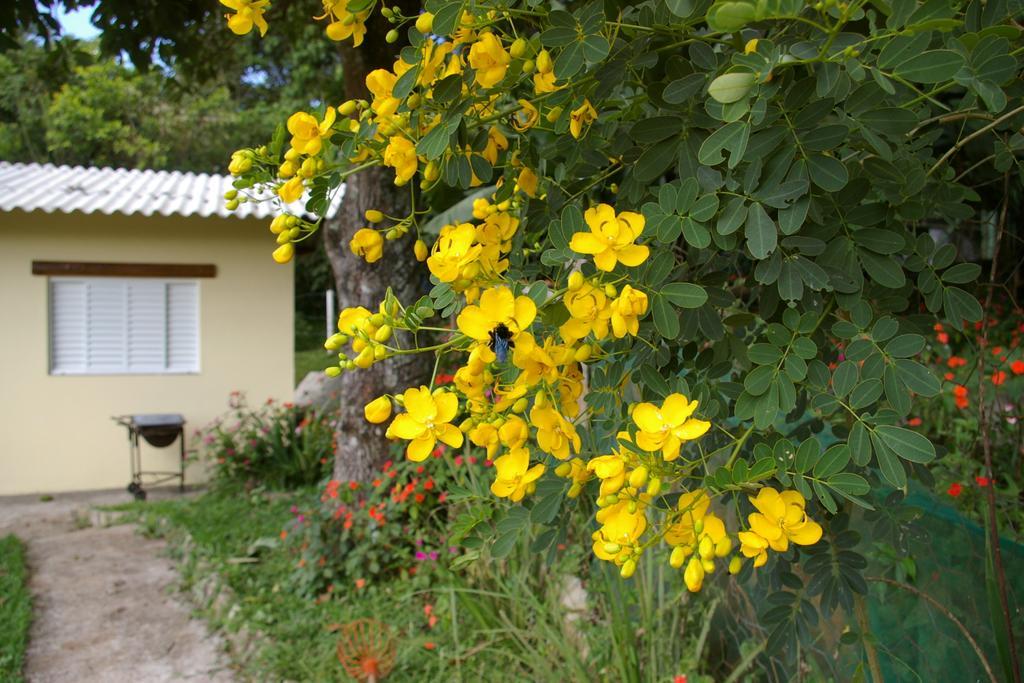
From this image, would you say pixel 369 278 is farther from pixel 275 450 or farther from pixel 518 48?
pixel 518 48

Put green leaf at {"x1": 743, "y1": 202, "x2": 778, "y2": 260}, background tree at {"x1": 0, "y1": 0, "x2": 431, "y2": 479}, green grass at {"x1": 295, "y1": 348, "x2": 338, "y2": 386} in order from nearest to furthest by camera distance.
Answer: green leaf at {"x1": 743, "y1": 202, "x2": 778, "y2": 260}, background tree at {"x1": 0, "y1": 0, "x2": 431, "y2": 479}, green grass at {"x1": 295, "y1": 348, "x2": 338, "y2": 386}

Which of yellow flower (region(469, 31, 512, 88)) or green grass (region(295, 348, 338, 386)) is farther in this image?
green grass (region(295, 348, 338, 386))

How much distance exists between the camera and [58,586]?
4.50 meters

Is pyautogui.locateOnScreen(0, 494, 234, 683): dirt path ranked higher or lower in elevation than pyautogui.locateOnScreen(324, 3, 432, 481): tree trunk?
lower

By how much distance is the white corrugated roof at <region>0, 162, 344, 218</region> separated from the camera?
6.21 m

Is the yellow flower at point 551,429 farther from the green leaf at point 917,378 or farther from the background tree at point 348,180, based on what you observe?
the background tree at point 348,180

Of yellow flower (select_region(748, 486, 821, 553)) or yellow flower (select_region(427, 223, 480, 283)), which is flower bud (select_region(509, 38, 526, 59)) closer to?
yellow flower (select_region(427, 223, 480, 283))

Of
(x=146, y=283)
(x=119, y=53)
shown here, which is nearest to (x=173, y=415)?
(x=146, y=283)

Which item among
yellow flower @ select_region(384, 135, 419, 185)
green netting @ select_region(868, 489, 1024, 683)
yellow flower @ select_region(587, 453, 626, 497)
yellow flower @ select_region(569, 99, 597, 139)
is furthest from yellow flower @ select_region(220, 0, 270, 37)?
green netting @ select_region(868, 489, 1024, 683)

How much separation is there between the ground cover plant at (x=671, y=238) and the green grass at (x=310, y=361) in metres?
11.9

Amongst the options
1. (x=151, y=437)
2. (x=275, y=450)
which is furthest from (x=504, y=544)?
(x=151, y=437)

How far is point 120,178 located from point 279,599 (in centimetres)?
538

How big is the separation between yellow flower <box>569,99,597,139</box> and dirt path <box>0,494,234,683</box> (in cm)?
285

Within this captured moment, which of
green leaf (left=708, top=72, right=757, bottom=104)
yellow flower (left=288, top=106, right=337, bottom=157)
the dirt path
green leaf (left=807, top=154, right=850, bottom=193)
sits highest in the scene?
yellow flower (left=288, top=106, right=337, bottom=157)
